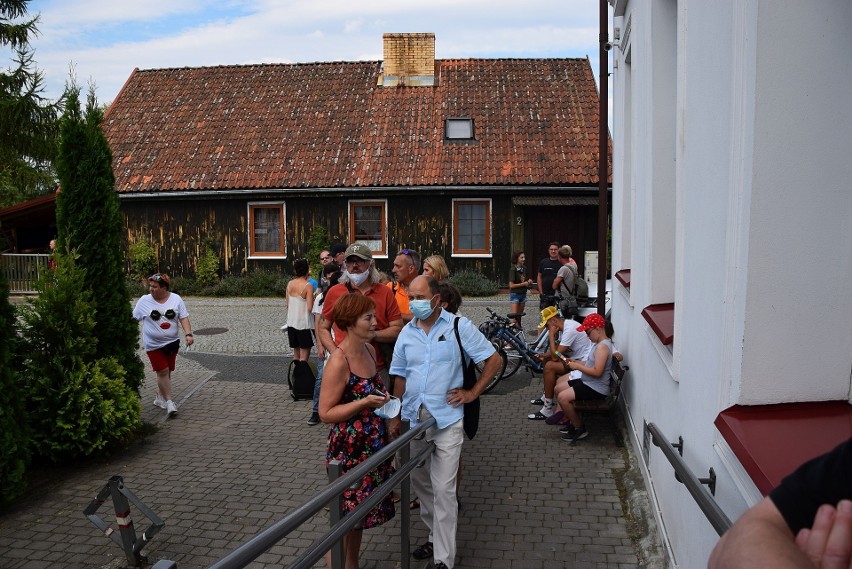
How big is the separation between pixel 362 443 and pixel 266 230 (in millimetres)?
19165

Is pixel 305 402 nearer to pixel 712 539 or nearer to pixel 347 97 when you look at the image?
pixel 712 539

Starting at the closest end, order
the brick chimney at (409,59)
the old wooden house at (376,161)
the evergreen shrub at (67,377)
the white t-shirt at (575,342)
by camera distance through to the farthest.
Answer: the evergreen shrub at (67,377)
the white t-shirt at (575,342)
the old wooden house at (376,161)
the brick chimney at (409,59)

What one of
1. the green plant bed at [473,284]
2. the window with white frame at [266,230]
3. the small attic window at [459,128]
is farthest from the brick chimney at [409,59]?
the green plant bed at [473,284]

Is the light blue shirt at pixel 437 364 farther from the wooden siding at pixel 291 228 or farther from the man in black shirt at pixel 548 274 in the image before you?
the wooden siding at pixel 291 228

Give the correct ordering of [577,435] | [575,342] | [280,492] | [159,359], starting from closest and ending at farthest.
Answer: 1. [280,492]
2. [577,435]
3. [575,342]
4. [159,359]

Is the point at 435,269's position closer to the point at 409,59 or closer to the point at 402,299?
the point at 402,299

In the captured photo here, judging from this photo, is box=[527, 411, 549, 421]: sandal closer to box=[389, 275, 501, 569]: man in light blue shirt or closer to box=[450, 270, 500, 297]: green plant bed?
box=[389, 275, 501, 569]: man in light blue shirt

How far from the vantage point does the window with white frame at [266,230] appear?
2262 centimetres

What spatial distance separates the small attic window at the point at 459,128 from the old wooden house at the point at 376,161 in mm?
48

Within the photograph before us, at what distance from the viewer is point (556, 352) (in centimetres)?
806

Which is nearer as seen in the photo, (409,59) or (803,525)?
(803,525)

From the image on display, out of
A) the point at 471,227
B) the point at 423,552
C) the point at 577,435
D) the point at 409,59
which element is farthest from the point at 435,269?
the point at 409,59

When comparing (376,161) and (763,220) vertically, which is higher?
(376,161)

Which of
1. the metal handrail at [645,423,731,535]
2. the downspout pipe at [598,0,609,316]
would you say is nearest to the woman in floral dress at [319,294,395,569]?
the metal handrail at [645,423,731,535]
